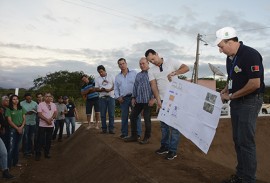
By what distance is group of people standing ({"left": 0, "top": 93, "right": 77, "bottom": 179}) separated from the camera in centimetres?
845

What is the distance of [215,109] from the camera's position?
16.3 ft

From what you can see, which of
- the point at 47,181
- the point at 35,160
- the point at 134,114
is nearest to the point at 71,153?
the point at 35,160

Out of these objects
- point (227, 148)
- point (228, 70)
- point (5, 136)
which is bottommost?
point (227, 148)

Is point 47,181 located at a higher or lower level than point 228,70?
lower

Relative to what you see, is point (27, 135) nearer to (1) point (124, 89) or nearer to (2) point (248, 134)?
(1) point (124, 89)

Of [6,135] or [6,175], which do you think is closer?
[6,175]

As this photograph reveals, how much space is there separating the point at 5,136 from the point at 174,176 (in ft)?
17.9

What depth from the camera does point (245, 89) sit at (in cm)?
416

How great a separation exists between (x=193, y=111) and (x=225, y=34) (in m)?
1.67

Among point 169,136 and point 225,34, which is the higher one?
point 225,34

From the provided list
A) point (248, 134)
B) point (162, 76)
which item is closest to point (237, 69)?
point (248, 134)

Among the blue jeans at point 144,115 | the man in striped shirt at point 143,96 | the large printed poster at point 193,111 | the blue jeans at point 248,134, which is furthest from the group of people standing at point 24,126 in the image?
the blue jeans at point 248,134

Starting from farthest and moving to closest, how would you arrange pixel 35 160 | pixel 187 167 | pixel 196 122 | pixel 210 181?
pixel 35 160 < pixel 187 167 < pixel 196 122 < pixel 210 181

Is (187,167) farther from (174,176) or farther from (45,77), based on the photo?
(45,77)
